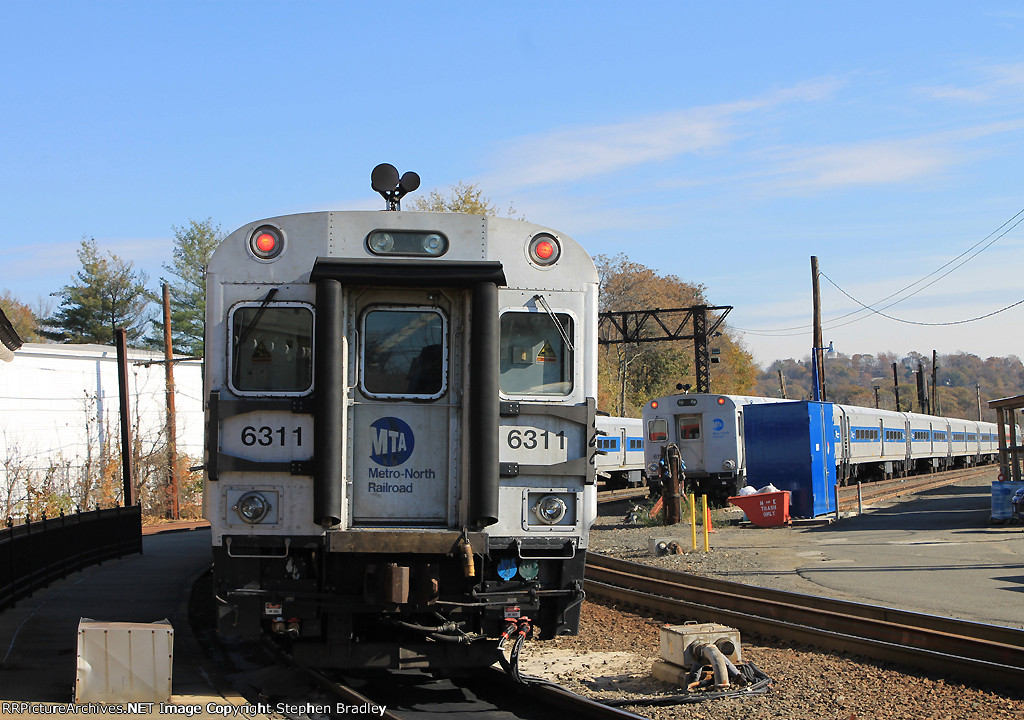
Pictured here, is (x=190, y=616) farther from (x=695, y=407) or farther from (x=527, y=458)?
(x=695, y=407)

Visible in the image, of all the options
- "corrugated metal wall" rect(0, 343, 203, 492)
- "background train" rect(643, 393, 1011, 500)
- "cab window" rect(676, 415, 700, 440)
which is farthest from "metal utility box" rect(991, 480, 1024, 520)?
"corrugated metal wall" rect(0, 343, 203, 492)

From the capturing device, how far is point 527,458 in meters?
7.32

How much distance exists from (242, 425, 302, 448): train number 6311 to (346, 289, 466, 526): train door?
0.44 meters

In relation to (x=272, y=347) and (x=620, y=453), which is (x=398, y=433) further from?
(x=620, y=453)

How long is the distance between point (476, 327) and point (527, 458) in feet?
3.46

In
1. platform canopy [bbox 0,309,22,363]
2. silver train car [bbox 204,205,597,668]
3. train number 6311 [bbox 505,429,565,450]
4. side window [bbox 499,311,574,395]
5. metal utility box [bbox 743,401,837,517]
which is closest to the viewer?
silver train car [bbox 204,205,597,668]

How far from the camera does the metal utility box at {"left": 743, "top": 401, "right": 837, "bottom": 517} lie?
23734 mm

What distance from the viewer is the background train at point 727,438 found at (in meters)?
27.9

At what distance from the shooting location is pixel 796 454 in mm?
24000

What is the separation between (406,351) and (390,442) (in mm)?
677

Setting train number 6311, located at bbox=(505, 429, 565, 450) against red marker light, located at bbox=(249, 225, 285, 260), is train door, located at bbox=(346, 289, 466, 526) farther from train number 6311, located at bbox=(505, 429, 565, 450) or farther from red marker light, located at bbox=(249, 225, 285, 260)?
red marker light, located at bbox=(249, 225, 285, 260)

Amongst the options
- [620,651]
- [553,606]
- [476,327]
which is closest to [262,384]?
[476,327]

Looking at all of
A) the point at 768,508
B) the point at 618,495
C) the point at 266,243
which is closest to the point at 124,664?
the point at 266,243

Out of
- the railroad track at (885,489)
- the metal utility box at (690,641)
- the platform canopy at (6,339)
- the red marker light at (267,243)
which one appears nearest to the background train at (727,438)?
the railroad track at (885,489)
